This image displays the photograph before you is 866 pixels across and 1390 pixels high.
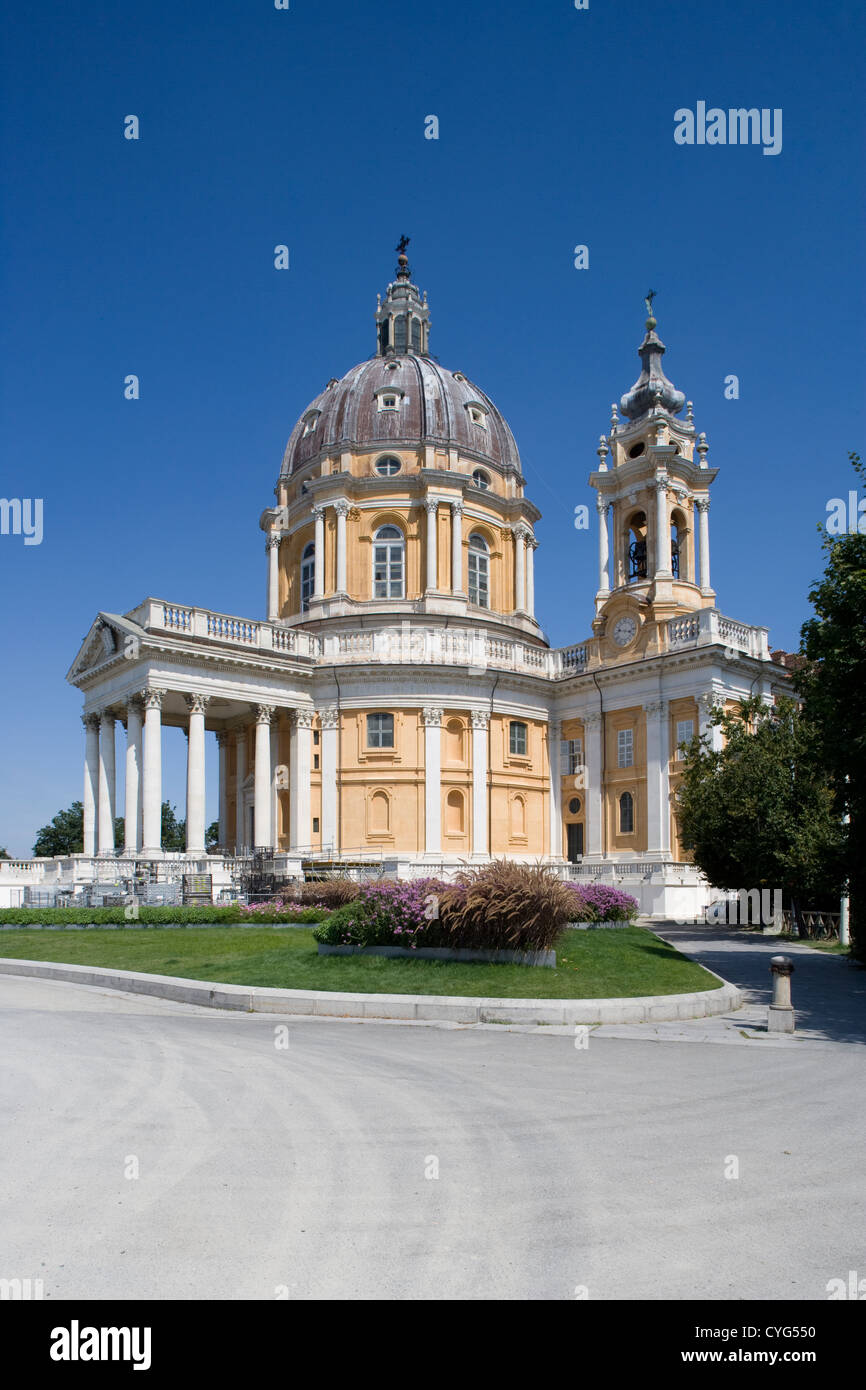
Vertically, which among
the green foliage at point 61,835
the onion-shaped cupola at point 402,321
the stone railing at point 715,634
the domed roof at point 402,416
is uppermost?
the onion-shaped cupola at point 402,321

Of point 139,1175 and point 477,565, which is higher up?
point 477,565

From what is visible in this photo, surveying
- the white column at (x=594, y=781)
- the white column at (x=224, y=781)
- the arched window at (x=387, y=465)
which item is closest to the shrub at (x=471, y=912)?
the white column at (x=594, y=781)

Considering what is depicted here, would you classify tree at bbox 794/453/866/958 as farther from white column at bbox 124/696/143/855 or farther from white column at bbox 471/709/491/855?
white column at bbox 124/696/143/855

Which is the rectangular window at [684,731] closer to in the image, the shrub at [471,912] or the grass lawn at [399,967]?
the grass lawn at [399,967]

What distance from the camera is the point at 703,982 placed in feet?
53.6

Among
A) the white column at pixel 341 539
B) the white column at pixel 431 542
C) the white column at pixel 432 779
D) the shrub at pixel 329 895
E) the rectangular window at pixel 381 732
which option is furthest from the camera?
the white column at pixel 341 539

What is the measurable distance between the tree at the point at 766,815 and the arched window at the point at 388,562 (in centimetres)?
2387

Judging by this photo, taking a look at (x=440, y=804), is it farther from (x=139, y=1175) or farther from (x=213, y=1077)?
(x=139, y=1175)

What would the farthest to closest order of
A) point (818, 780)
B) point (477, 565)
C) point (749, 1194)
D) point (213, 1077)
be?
point (477, 565) < point (818, 780) < point (213, 1077) < point (749, 1194)

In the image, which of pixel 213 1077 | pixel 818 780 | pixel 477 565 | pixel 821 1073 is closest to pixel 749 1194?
pixel 821 1073

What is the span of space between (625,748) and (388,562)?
53.4ft

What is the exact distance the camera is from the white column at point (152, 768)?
3972 centimetres

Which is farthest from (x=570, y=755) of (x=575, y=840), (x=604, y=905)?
(x=604, y=905)

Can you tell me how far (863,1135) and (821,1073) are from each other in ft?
8.81
